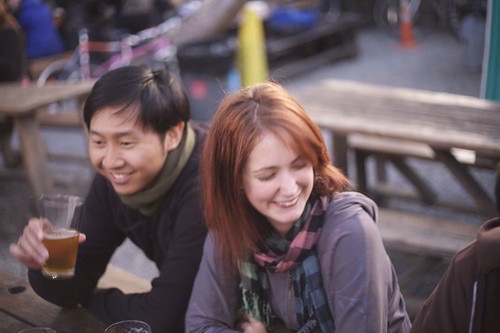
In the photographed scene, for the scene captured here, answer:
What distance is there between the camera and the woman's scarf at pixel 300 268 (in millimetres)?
2113

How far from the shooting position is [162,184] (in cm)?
→ 254

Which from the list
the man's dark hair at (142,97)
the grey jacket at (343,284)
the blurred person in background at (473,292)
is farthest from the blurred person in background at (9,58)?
the blurred person in background at (473,292)

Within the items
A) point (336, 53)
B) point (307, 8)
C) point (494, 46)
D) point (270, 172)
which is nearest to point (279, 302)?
point (270, 172)

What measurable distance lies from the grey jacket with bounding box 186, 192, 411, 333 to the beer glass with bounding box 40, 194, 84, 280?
0.40 meters

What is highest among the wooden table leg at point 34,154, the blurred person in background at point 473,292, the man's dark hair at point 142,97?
the man's dark hair at point 142,97

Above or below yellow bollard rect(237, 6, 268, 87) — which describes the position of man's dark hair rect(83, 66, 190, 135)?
above

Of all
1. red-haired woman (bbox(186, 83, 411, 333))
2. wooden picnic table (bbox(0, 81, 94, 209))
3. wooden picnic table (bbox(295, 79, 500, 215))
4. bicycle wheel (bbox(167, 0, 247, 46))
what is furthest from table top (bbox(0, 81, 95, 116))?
red-haired woman (bbox(186, 83, 411, 333))

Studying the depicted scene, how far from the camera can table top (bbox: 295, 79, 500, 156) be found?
3.73 m

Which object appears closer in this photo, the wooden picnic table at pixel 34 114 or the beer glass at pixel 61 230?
the beer glass at pixel 61 230

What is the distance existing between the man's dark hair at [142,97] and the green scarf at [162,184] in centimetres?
9

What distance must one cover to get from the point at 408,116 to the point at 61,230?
7.86ft

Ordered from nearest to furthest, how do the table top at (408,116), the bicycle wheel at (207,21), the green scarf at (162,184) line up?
the green scarf at (162,184) < the table top at (408,116) < the bicycle wheel at (207,21)

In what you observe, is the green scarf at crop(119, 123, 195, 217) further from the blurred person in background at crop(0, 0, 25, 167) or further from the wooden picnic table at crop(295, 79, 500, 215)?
the blurred person in background at crop(0, 0, 25, 167)

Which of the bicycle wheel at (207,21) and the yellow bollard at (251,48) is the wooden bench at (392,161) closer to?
the yellow bollard at (251,48)
